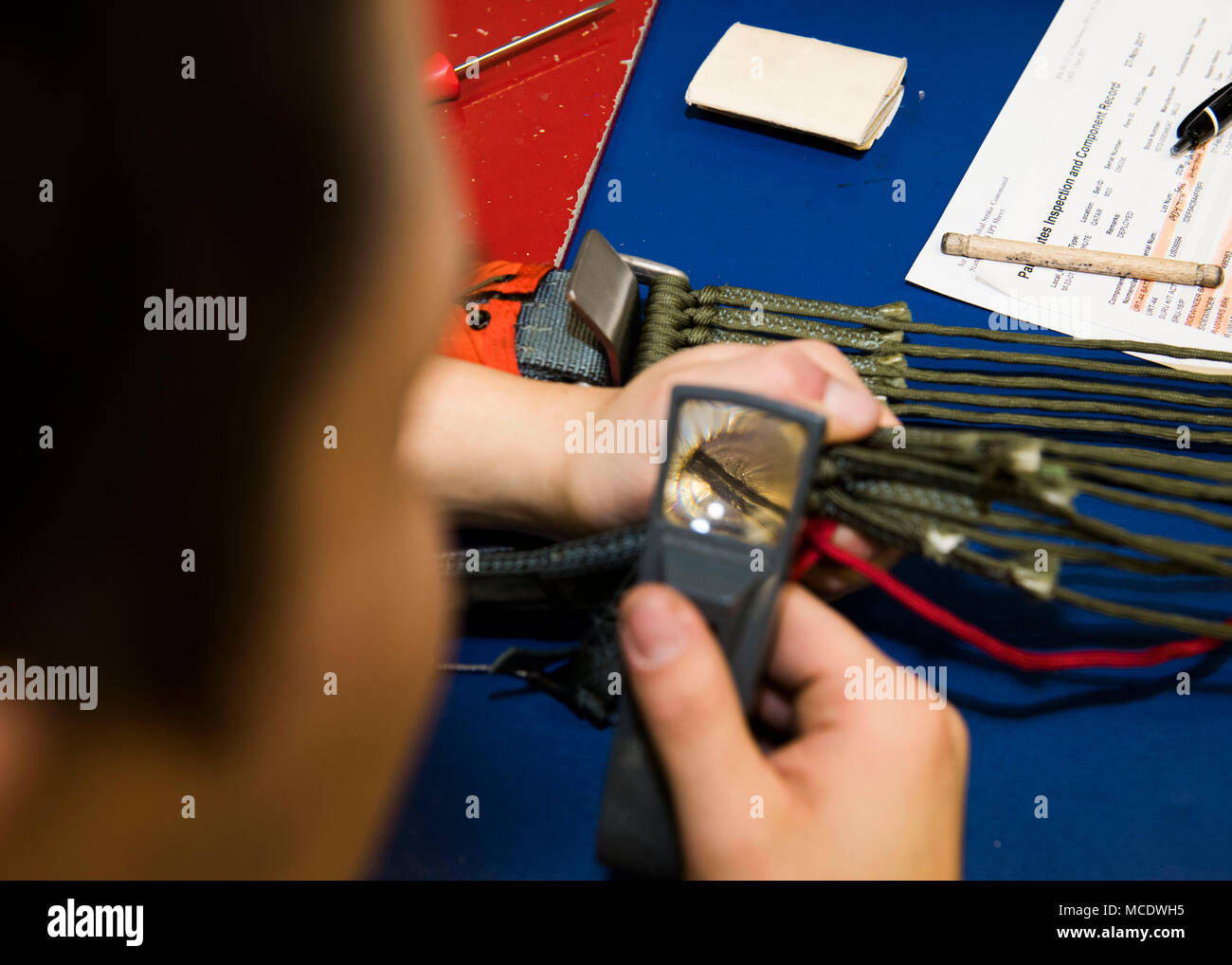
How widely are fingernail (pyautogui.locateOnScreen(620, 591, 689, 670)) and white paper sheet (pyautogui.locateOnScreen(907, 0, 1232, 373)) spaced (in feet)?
2.05

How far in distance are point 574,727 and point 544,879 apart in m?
0.14

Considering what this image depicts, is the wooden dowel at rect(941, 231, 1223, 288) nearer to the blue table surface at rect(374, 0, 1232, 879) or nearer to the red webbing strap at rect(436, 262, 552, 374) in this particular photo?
the blue table surface at rect(374, 0, 1232, 879)

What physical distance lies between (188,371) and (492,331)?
564mm

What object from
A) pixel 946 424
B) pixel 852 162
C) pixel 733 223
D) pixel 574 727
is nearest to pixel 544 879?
pixel 574 727

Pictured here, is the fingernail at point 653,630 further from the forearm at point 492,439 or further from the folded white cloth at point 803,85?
the folded white cloth at point 803,85

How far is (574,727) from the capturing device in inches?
31.5

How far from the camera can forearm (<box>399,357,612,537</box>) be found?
812mm

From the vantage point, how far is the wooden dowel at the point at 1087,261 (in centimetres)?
92

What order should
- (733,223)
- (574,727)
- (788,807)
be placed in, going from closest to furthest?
(788,807) → (574,727) → (733,223)

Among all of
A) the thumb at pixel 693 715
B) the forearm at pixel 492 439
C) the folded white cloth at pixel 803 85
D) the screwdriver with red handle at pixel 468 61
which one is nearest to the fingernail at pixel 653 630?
the thumb at pixel 693 715

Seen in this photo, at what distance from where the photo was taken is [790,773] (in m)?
0.57

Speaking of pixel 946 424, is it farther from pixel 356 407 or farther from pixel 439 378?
pixel 356 407
